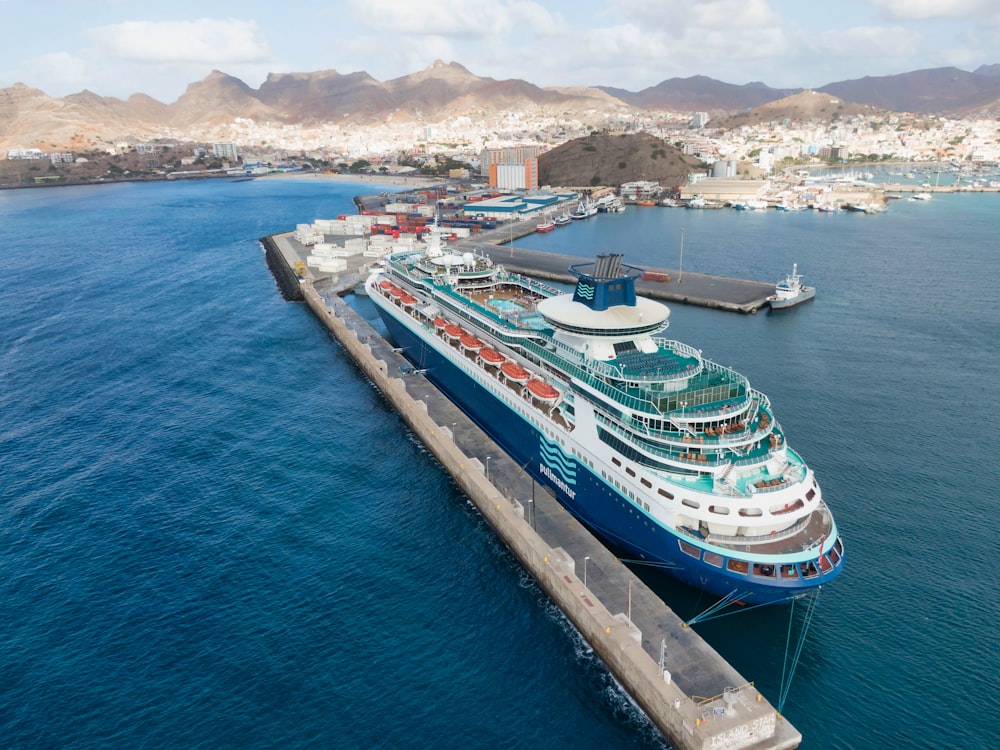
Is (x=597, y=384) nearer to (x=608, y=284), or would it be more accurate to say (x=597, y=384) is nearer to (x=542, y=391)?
(x=542, y=391)

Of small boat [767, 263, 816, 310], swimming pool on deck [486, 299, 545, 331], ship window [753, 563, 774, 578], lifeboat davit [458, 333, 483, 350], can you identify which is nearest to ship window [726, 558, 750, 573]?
ship window [753, 563, 774, 578]

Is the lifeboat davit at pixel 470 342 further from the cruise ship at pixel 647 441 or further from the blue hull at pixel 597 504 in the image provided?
the blue hull at pixel 597 504

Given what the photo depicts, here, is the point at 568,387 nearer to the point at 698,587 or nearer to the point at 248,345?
the point at 698,587

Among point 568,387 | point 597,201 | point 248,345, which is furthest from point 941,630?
point 597,201

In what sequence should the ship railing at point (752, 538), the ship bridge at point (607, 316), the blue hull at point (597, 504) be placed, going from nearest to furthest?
the blue hull at point (597, 504), the ship railing at point (752, 538), the ship bridge at point (607, 316)

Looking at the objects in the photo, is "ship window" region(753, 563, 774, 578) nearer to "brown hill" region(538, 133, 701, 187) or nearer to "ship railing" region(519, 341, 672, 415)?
"ship railing" region(519, 341, 672, 415)

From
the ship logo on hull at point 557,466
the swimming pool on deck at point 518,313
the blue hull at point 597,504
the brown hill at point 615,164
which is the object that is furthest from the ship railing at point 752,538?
the brown hill at point 615,164
